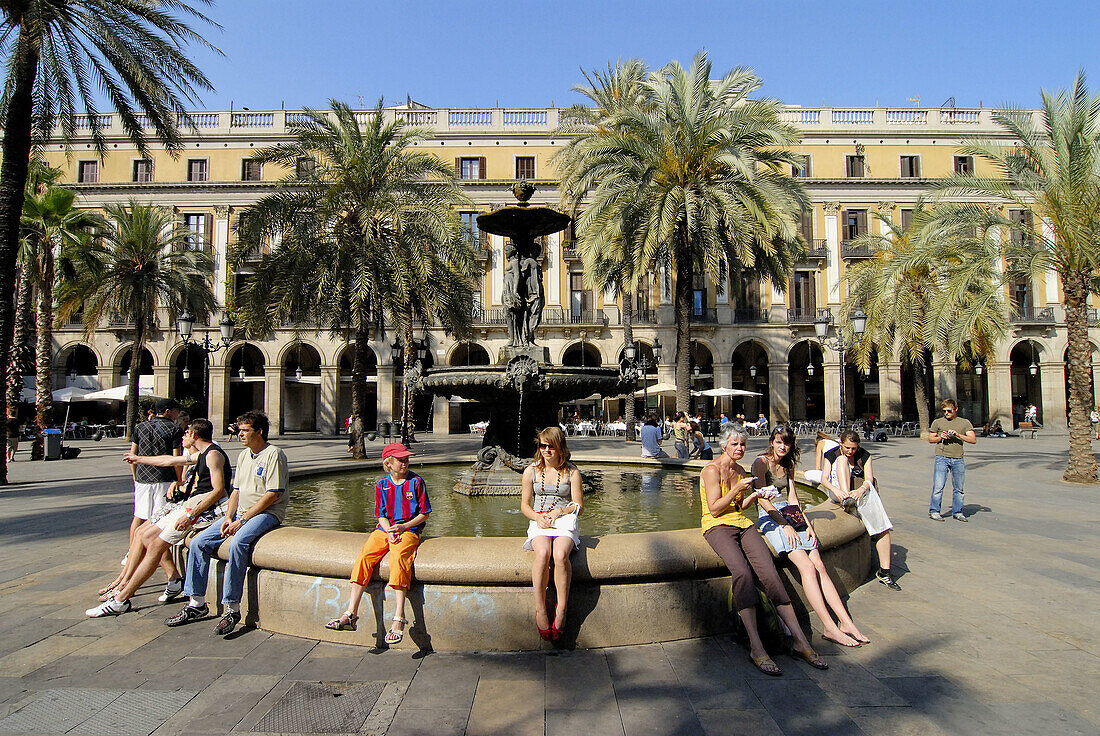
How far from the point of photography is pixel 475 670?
3.56 metres

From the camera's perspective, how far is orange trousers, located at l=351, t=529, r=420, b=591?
373cm

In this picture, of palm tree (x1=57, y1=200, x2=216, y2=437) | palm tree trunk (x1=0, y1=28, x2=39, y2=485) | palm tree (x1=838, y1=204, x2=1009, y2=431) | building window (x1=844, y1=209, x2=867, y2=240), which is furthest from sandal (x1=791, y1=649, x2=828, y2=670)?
building window (x1=844, y1=209, x2=867, y2=240)

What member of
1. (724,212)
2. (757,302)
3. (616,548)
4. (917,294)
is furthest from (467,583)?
(757,302)

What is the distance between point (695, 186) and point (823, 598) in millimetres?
14530

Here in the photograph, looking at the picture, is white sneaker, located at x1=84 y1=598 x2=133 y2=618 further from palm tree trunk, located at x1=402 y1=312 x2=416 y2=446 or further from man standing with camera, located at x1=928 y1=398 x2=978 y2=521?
man standing with camera, located at x1=928 y1=398 x2=978 y2=521

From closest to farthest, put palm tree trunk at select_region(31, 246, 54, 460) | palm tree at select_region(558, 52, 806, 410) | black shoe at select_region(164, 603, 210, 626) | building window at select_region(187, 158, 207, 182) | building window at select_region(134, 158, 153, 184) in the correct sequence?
black shoe at select_region(164, 603, 210, 626) → palm tree at select_region(558, 52, 806, 410) → palm tree trunk at select_region(31, 246, 54, 460) → building window at select_region(187, 158, 207, 182) → building window at select_region(134, 158, 153, 184)

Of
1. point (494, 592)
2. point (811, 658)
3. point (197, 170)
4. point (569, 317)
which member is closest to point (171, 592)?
point (494, 592)

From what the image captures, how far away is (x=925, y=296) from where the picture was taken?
24.5 meters

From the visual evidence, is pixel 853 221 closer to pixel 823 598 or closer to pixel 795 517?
pixel 795 517

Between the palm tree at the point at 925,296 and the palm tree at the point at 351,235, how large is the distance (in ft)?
38.1

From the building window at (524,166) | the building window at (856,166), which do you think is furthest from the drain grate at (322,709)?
the building window at (856,166)

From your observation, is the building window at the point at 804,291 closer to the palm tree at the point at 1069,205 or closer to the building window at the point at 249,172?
the palm tree at the point at 1069,205

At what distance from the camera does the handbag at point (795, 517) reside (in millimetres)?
4281

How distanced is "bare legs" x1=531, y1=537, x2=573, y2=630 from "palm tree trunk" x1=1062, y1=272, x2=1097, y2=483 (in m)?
12.9
